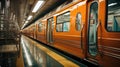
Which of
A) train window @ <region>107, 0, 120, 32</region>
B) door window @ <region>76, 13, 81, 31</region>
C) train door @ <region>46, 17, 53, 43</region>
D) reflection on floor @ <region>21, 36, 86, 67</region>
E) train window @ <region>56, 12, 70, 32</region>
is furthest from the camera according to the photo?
train door @ <region>46, 17, 53, 43</region>

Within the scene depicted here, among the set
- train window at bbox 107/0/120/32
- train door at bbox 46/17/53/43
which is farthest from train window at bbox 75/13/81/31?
train door at bbox 46/17/53/43

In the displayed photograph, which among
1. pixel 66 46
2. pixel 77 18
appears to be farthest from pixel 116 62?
pixel 66 46

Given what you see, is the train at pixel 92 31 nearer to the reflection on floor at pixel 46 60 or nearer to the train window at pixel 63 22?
the train window at pixel 63 22

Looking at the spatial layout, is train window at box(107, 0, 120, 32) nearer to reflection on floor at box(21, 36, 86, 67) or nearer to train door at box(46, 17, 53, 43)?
reflection on floor at box(21, 36, 86, 67)

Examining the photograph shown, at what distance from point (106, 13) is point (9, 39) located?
5.29 m

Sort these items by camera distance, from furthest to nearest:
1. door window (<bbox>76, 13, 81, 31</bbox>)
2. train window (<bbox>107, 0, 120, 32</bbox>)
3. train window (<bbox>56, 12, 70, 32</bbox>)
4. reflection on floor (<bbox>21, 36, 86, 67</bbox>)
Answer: train window (<bbox>56, 12, 70, 32</bbox>)
door window (<bbox>76, 13, 81, 31</bbox>)
reflection on floor (<bbox>21, 36, 86, 67</bbox>)
train window (<bbox>107, 0, 120, 32</bbox>)

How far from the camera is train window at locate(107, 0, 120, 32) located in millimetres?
4168

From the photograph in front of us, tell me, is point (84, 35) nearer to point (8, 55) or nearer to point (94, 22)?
point (94, 22)

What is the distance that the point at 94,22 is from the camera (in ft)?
18.5

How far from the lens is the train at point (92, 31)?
167 inches

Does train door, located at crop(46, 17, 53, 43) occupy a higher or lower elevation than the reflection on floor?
higher

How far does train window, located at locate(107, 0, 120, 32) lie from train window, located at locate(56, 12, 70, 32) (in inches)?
122

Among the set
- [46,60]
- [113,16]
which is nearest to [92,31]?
[113,16]

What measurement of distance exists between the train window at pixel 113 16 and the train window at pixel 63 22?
311cm
